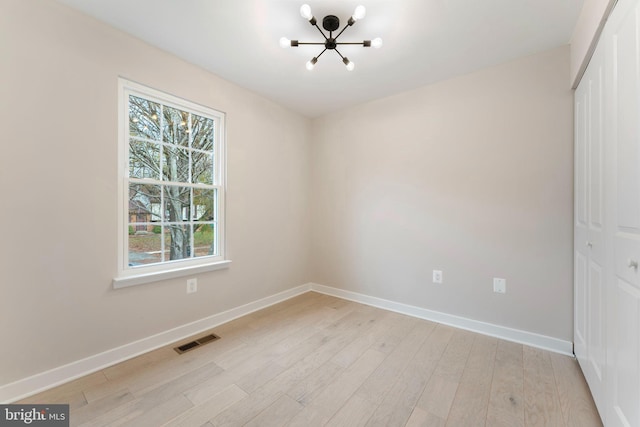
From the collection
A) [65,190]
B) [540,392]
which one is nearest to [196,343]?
[65,190]

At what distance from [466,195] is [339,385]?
6.34 feet

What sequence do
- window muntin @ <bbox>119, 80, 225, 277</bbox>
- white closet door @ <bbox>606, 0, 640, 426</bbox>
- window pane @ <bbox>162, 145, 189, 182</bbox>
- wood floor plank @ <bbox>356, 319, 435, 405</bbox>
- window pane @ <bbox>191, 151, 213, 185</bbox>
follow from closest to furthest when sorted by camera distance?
white closet door @ <bbox>606, 0, 640, 426</bbox>, wood floor plank @ <bbox>356, 319, 435, 405</bbox>, window muntin @ <bbox>119, 80, 225, 277</bbox>, window pane @ <bbox>162, 145, 189, 182</bbox>, window pane @ <bbox>191, 151, 213, 185</bbox>

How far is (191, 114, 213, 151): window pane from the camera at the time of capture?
244 centimetres

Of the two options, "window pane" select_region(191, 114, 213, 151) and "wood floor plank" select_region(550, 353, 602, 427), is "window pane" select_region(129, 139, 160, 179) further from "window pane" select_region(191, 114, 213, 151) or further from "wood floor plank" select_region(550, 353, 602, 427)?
"wood floor plank" select_region(550, 353, 602, 427)

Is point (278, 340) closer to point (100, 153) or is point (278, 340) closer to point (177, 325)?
point (177, 325)

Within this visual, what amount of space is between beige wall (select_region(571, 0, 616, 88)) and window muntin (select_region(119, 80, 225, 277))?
8.97 feet

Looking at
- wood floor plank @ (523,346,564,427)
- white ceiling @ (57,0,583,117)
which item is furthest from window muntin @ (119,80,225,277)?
wood floor plank @ (523,346,564,427)

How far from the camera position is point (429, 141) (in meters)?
2.62

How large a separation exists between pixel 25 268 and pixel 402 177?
9.86ft

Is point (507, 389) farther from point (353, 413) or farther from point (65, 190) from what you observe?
point (65, 190)

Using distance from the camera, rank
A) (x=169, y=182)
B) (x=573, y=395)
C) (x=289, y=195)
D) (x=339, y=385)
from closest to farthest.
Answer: (x=573, y=395) < (x=339, y=385) < (x=169, y=182) < (x=289, y=195)

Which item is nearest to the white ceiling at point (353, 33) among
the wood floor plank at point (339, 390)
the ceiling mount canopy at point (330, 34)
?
the ceiling mount canopy at point (330, 34)

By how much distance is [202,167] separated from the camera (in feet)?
8.15

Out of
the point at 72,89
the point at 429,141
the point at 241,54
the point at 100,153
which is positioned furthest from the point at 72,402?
the point at 429,141
